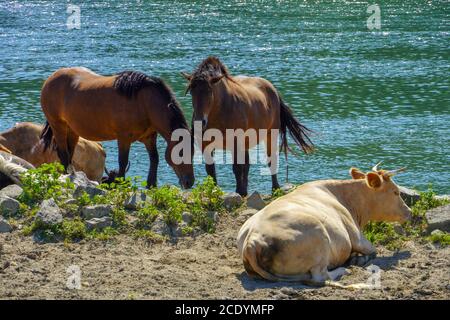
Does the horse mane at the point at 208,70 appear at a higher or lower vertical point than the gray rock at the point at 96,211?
higher

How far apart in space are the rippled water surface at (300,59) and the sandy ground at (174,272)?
13.4 ft

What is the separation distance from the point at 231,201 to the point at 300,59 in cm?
1826

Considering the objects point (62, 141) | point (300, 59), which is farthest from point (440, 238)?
point (300, 59)

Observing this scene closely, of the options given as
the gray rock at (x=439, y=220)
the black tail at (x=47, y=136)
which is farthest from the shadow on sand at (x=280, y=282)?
the black tail at (x=47, y=136)

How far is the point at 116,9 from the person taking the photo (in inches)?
1608

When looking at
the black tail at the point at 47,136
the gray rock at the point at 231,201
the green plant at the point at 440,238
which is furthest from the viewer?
the black tail at the point at 47,136

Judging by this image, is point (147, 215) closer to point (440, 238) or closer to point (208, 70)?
point (208, 70)

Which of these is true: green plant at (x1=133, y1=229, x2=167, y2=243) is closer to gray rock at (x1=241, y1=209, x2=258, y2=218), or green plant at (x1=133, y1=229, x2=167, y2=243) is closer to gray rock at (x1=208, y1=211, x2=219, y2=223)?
gray rock at (x1=208, y1=211, x2=219, y2=223)

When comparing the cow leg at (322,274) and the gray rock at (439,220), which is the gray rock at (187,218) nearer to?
the cow leg at (322,274)

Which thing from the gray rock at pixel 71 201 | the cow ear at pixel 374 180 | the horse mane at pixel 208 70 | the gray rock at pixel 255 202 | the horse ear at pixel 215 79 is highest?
the horse mane at pixel 208 70

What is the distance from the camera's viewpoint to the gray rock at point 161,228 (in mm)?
10648

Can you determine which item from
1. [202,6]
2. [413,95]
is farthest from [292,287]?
[202,6]

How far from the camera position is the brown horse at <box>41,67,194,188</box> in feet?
43.4

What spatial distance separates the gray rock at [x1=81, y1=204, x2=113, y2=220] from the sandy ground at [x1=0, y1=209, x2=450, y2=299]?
462 mm
